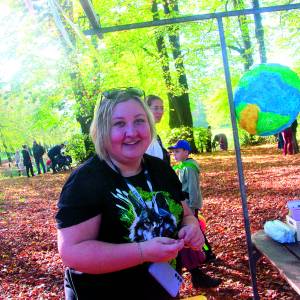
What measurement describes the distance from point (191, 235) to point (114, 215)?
0.40 m

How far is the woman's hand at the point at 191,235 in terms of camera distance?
1.77 metres

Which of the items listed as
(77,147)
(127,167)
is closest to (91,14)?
(127,167)

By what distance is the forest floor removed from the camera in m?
4.11

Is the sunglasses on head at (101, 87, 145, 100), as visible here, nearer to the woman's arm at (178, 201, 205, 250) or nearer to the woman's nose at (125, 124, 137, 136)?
the woman's nose at (125, 124, 137, 136)

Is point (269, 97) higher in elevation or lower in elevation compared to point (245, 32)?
lower

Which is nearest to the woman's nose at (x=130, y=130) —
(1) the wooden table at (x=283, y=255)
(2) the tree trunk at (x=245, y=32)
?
(1) the wooden table at (x=283, y=255)

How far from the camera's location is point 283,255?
110 inches

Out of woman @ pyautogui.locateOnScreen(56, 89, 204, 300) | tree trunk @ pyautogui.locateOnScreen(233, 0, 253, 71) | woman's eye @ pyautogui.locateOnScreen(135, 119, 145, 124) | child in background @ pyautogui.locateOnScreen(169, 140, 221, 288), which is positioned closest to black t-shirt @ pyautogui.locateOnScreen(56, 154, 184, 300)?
woman @ pyautogui.locateOnScreen(56, 89, 204, 300)

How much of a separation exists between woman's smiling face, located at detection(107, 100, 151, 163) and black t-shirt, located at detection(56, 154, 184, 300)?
0.29 feet

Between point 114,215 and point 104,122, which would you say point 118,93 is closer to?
point 104,122

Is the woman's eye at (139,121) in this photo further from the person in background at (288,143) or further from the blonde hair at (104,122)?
the person in background at (288,143)

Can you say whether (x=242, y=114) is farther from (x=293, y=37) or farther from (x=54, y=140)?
(x=54, y=140)

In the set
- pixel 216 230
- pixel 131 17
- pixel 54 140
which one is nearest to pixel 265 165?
pixel 216 230

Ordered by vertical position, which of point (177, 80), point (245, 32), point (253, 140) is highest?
point (245, 32)
